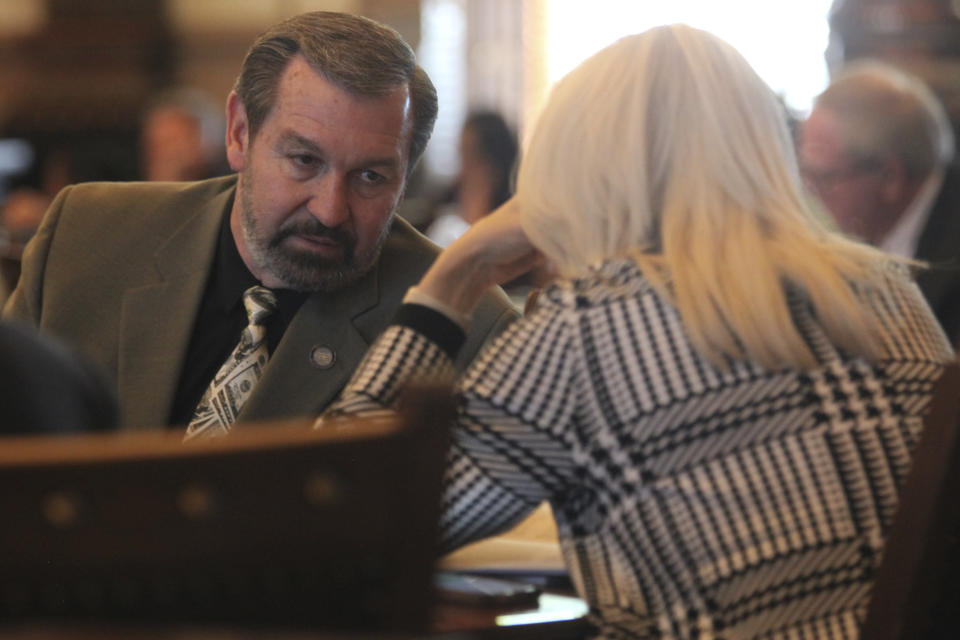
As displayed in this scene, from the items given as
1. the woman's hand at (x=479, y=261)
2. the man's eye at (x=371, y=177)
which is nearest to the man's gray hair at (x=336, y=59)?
the man's eye at (x=371, y=177)

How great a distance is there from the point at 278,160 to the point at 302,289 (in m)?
0.21

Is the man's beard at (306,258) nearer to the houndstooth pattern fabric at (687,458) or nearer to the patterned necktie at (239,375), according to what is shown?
the patterned necktie at (239,375)

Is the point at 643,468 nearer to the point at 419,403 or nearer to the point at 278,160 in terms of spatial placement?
A: the point at 419,403

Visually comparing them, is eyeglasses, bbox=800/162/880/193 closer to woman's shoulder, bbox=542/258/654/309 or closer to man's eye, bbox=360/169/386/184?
man's eye, bbox=360/169/386/184

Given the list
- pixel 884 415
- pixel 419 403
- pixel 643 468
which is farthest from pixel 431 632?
pixel 884 415

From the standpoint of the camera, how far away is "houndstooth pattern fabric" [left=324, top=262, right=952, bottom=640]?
141 centimetres

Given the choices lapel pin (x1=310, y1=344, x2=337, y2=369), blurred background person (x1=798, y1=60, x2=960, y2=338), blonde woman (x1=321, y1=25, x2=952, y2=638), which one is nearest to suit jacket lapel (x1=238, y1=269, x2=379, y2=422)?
lapel pin (x1=310, y1=344, x2=337, y2=369)

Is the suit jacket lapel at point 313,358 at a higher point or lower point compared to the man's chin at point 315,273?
lower

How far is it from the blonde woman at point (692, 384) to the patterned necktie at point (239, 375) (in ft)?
1.99

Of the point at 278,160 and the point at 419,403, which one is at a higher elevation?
the point at 419,403

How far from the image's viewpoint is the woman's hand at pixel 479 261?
5.53 ft

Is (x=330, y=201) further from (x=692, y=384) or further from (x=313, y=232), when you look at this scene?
(x=692, y=384)

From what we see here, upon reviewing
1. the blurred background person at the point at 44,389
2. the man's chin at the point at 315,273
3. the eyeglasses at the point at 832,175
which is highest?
the blurred background person at the point at 44,389

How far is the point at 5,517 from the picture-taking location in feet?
2.62
